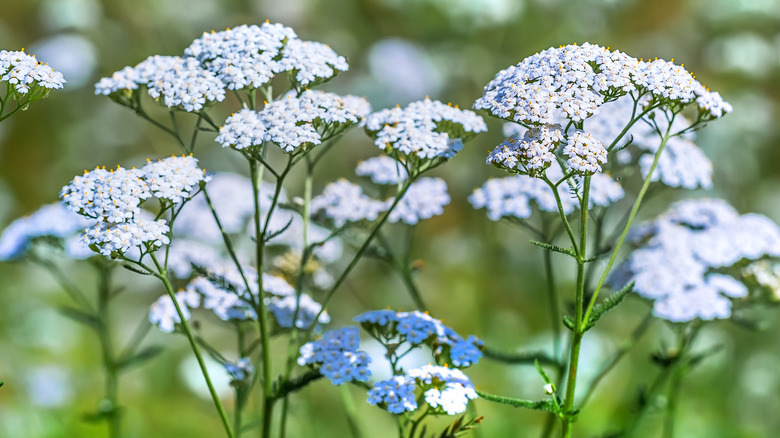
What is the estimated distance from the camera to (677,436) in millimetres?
6070

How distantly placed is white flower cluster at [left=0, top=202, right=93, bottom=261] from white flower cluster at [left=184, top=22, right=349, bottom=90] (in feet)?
4.72

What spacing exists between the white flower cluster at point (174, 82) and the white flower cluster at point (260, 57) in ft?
0.20

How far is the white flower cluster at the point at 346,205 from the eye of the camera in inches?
166

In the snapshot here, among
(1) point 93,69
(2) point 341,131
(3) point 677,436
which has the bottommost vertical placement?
(3) point 677,436

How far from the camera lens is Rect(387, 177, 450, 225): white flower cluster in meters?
4.20

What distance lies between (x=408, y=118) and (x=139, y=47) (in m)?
5.31

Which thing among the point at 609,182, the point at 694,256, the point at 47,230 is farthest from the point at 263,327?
the point at 694,256

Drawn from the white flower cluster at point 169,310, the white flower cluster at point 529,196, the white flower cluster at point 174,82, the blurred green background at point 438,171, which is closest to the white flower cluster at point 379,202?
the white flower cluster at point 529,196

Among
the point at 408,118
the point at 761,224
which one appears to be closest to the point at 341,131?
the point at 408,118

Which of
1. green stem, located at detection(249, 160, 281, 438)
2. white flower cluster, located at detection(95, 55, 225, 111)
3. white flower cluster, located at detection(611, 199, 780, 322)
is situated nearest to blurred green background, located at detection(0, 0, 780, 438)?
white flower cluster, located at detection(611, 199, 780, 322)

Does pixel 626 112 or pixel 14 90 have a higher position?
pixel 626 112

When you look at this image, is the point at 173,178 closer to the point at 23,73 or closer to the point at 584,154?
the point at 23,73

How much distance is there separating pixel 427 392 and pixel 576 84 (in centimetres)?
128

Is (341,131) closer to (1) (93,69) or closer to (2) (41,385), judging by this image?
(2) (41,385)
